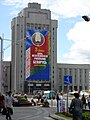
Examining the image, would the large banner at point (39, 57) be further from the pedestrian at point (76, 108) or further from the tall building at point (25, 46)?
the pedestrian at point (76, 108)

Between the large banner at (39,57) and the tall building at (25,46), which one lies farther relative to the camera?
the tall building at (25,46)

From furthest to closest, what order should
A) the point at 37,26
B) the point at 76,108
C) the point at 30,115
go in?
1. the point at 37,26
2. the point at 30,115
3. the point at 76,108

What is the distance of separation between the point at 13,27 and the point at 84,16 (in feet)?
522

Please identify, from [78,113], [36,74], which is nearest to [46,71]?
[36,74]

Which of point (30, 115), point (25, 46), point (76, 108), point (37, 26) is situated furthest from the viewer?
point (37, 26)

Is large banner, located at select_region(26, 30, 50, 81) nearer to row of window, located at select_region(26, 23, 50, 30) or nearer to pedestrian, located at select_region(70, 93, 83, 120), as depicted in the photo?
row of window, located at select_region(26, 23, 50, 30)

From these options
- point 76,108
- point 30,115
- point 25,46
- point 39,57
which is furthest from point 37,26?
point 76,108

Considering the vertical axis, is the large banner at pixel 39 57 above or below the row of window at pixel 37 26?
below

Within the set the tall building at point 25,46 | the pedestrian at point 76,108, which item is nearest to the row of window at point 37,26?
the tall building at point 25,46

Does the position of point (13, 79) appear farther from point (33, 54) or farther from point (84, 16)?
point (84, 16)

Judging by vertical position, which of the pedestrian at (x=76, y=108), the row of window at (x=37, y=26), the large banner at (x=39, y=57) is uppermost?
the row of window at (x=37, y=26)

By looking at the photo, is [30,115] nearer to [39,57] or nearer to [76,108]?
[76,108]

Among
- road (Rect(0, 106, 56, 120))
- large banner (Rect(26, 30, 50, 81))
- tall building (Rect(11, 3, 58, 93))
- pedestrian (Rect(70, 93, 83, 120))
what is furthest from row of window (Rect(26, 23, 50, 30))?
pedestrian (Rect(70, 93, 83, 120))

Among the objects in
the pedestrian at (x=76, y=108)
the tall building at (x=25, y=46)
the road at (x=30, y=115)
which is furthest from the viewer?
the tall building at (x=25, y=46)
